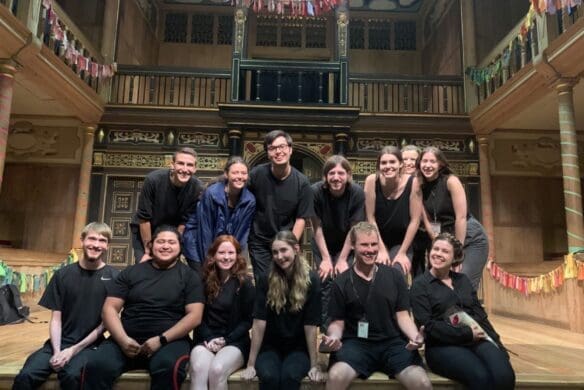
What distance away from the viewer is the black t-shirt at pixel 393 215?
3184mm

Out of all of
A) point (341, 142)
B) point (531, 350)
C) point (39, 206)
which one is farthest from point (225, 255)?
point (39, 206)

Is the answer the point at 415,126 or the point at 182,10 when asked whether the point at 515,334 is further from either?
the point at 182,10

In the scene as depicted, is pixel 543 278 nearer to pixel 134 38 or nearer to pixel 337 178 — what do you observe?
pixel 337 178

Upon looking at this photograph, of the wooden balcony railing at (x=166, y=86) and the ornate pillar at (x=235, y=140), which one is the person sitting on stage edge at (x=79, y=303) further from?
the wooden balcony railing at (x=166, y=86)

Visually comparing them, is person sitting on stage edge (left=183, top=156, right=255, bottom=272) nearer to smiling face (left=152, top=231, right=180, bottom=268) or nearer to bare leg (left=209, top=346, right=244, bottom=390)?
smiling face (left=152, top=231, right=180, bottom=268)

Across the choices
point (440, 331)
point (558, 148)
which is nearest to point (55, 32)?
point (440, 331)

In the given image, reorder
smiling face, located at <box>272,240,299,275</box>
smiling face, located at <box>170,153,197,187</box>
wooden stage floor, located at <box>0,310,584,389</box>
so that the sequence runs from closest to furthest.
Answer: smiling face, located at <box>272,240,299,275</box> → wooden stage floor, located at <box>0,310,584,389</box> → smiling face, located at <box>170,153,197,187</box>

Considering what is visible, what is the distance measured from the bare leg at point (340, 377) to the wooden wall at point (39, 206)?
781 centimetres

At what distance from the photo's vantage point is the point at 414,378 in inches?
101

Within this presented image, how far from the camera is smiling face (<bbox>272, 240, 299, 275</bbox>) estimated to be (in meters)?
2.72

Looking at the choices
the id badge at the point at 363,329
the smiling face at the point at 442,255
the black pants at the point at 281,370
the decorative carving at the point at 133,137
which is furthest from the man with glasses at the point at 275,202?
the decorative carving at the point at 133,137

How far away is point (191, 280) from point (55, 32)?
5650 millimetres

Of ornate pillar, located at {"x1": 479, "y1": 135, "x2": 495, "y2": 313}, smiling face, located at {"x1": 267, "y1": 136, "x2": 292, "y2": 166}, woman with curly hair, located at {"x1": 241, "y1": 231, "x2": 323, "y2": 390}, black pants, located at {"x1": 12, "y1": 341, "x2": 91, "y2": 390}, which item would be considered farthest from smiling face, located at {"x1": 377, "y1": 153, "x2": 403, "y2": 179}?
ornate pillar, located at {"x1": 479, "y1": 135, "x2": 495, "y2": 313}

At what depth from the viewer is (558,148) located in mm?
9195
